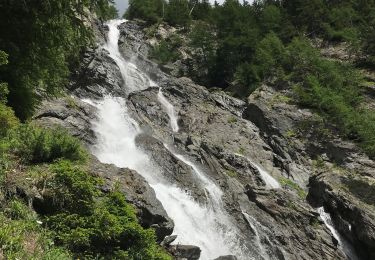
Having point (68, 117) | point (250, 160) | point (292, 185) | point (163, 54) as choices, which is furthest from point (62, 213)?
point (163, 54)

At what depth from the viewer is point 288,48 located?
58.5 meters

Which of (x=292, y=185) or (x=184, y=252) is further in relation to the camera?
(x=292, y=185)

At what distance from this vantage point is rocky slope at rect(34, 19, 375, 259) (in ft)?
83.6

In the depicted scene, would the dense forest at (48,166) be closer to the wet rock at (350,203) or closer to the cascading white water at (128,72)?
the wet rock at (350,203)

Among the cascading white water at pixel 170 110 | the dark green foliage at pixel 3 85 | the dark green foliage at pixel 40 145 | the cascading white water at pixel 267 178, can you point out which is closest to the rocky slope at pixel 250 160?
the cascading white water at pixel 267 178

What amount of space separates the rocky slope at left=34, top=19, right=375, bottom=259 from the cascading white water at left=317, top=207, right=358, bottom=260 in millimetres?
406

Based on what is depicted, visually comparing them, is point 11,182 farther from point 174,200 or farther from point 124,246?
point 174,200

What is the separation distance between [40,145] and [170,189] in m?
13.0

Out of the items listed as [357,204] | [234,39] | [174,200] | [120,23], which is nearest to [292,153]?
[357,204]

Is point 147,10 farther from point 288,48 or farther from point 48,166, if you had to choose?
point 48,166

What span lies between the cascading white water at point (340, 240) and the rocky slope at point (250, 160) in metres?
0.41

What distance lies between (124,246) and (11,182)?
11.3 ft

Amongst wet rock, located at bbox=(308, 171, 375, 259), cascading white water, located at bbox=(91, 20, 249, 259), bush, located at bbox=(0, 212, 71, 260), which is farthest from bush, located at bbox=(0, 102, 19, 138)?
wet rock, located at bbox=(308, 171, 375, 259)

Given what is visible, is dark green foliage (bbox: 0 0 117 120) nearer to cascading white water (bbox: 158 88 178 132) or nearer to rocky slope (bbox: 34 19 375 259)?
rocky slope (bbox: 34 19 375 259)
